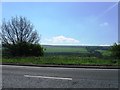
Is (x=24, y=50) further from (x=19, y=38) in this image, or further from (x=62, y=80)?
(x=62, y=80)

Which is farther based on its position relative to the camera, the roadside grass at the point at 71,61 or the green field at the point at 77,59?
the green field at the point at 77,59

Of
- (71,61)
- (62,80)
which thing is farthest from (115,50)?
(62,80)

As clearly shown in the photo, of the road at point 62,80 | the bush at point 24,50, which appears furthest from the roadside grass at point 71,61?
the bush at point 24,50

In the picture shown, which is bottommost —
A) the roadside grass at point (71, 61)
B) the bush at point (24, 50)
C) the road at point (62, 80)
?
the road at point (62, 80)

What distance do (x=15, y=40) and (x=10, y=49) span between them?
2.93 meters

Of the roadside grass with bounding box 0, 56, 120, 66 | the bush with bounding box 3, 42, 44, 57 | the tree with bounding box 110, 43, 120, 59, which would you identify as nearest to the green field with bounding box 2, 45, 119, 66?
the roadside grass with bounding box 0, 56, 120, 66

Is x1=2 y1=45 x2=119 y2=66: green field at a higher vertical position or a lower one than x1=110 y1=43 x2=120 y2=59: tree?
lower

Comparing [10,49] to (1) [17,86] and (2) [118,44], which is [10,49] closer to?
(2) [118,44]

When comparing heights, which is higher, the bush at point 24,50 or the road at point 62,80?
the bush at point 24,50

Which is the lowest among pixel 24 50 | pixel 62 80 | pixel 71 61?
pixel 62 80

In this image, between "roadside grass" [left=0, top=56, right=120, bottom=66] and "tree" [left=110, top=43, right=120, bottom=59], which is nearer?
"roadside grass" [left=0, top=56, right=120, bottom=66]

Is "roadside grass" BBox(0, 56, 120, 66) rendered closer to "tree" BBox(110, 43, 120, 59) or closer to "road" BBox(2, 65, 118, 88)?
"tree" BBox(110, 43, 120, 59)

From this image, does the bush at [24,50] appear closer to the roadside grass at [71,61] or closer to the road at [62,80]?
the roadside grass at [71,61]

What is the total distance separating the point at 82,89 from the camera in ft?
33.4
